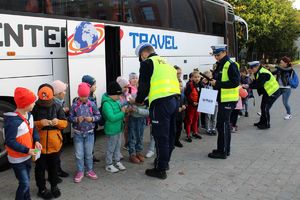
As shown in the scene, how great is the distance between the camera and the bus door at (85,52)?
6168mm

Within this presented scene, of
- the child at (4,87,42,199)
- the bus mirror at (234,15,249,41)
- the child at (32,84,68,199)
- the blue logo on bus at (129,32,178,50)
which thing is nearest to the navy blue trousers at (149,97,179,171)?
the child at (32,84,68,199)

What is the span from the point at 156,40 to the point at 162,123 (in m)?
3.76

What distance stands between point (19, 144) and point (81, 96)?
1.27m

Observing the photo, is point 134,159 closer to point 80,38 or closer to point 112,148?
point 112,148

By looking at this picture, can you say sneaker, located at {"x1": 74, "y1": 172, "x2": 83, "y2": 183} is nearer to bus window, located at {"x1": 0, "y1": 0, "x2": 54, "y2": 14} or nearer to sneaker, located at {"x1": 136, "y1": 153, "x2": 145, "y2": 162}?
sneaker, located at {"x1": 136, "y1": 153, "x2": 145, "y2": 162}

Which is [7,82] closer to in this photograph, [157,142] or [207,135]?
[157,142]

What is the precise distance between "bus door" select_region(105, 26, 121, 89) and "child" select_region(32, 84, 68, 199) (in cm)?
285

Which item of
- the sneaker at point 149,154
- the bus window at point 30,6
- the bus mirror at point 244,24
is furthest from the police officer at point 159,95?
the bus mirror at point 244,24

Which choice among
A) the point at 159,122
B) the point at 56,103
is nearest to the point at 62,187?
the point at 56,103

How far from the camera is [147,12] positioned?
8227 mm

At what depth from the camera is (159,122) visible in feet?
17.1

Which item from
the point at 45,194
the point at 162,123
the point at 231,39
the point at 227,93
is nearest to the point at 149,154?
the point at 162,123

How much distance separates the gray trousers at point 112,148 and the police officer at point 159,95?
615mm

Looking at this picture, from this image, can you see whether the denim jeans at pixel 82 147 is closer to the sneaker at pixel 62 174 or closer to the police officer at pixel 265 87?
the sneaker at pixel 62 174
